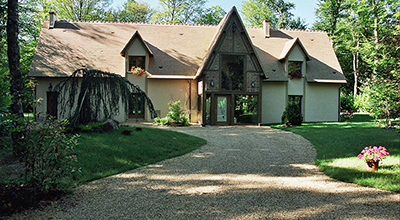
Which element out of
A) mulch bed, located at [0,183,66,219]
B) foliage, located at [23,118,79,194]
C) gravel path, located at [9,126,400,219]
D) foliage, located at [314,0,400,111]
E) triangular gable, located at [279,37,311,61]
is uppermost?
foliage, located at [314,0,400,111]

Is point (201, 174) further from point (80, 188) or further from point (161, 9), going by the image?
point (161, 9)

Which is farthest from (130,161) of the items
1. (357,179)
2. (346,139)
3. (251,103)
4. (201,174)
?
(251,103)

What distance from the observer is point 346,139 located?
11656 millimetres

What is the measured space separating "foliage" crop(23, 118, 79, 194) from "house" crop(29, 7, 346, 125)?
508 inches

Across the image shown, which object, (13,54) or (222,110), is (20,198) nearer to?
(13,54)

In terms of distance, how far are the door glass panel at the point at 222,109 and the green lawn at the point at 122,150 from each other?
22.2ft

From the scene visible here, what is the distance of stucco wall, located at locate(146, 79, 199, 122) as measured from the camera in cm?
1909

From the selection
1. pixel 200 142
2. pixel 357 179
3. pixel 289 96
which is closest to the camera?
pixel 357 179

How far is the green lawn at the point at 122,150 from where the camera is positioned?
7074 millimetres

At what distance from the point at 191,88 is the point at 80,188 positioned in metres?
14.1

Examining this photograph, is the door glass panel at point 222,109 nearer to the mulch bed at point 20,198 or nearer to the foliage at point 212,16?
the mulch bed at point 20,198

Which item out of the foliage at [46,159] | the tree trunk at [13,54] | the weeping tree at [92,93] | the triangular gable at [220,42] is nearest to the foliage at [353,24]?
the triangular gable at [220,42]

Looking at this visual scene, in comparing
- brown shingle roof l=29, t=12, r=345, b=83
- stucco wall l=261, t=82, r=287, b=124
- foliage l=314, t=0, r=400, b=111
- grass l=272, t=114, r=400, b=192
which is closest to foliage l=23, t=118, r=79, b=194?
grass l=272, t=114, r=400, b=192

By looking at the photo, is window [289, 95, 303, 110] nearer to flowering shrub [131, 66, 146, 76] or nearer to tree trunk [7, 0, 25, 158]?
flowering shrub [131, 66, 146, 76]
